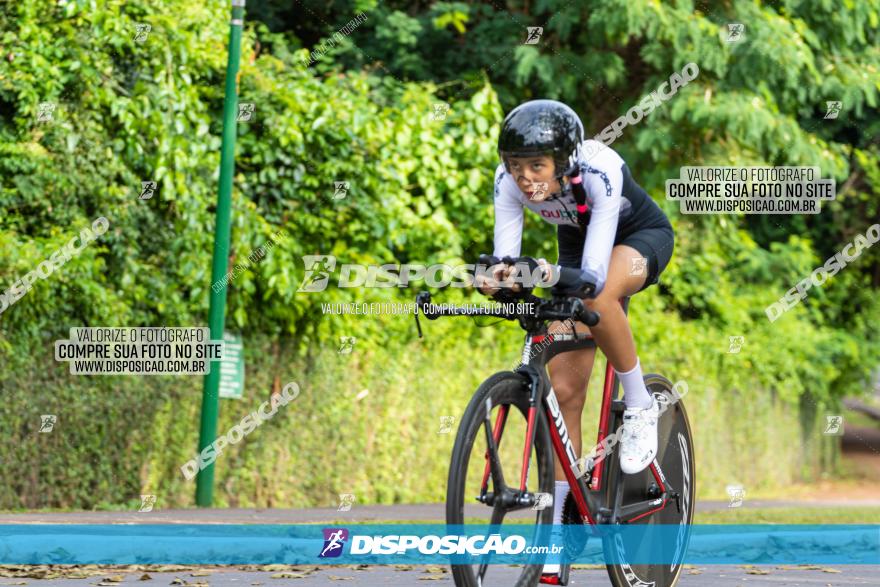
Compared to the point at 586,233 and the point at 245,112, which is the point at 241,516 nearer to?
the point at 245,112

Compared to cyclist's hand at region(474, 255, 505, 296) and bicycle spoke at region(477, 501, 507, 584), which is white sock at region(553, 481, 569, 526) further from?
cyclist's hand at region(474, 255, 505, 296)

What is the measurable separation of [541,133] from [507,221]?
1.53 feet

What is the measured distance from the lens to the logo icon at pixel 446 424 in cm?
1450

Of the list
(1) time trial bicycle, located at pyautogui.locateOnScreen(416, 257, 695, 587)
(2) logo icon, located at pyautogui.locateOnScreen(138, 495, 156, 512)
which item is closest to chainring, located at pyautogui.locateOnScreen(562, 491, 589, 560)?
(1) time trial bicycle, located at pyautogui.locateOnScreen(416, 257, 695, 587)

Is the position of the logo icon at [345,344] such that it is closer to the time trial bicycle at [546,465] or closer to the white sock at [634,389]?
the time trial bicycle at [546,465]

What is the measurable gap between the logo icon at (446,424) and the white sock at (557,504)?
8836 millimetres

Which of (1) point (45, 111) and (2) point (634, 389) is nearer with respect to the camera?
(2) point (634, 389)

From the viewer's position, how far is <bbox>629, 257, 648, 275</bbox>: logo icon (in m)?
5.91

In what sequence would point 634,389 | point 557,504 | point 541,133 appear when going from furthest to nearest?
point 634,389 < point 557,504 < point 541,133

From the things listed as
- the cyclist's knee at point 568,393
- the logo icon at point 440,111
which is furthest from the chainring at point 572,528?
the logo icon at point 440,111

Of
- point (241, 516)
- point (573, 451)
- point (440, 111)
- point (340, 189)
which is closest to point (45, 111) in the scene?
point (340, 189)

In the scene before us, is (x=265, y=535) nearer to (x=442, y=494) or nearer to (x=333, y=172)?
(x=333, y=172)

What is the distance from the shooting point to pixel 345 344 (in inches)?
531

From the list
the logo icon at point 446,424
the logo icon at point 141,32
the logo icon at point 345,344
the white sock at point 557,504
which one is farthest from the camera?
the logo icon at point 446,424
